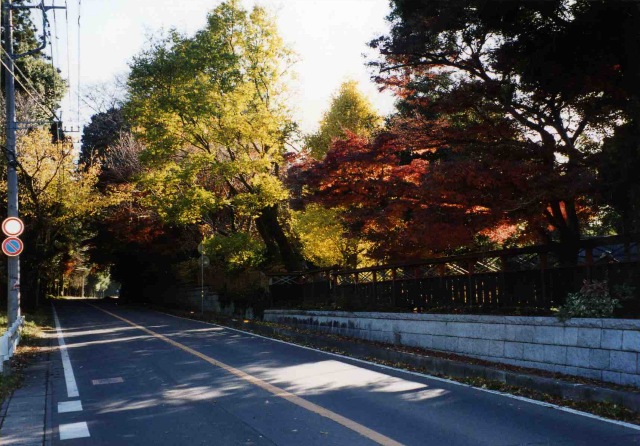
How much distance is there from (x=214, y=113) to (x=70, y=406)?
15.8m

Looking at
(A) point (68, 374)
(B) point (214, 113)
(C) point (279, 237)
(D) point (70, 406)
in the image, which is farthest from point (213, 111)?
(D) point (70, 406)

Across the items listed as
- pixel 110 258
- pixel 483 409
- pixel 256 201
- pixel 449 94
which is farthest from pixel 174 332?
pixel 110 258

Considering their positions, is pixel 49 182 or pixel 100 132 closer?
pixel 49 182

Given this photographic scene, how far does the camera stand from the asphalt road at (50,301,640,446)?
6.62 metres

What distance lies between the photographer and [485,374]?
33.3 ft

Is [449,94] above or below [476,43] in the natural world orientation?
below

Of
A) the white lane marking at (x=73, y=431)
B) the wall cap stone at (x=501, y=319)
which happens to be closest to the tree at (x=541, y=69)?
the wall cap stone at (x=501, y=319)

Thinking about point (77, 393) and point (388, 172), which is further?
point (388, 172)

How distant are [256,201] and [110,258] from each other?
104ft

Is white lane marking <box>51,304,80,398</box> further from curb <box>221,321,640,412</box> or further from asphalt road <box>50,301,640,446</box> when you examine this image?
curb <box>221,321,640,412</box>

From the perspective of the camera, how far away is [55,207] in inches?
A: 1312

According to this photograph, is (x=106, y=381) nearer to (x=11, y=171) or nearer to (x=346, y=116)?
(x=11, y=171)

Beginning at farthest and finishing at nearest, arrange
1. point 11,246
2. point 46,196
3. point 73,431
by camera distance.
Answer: point 46,196
point 11,246
point 73,431

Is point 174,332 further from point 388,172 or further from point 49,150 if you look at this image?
point 49,150
